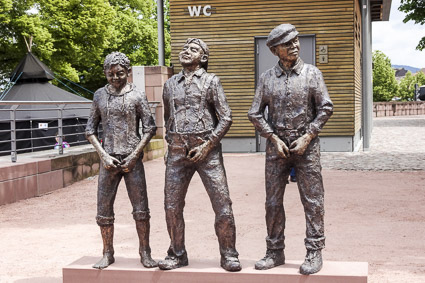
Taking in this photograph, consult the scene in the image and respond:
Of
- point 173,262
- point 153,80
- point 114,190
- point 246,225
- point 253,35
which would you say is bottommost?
point 246,225

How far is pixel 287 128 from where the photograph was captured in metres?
5.21

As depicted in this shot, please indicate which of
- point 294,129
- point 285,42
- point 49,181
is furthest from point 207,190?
point 49,181

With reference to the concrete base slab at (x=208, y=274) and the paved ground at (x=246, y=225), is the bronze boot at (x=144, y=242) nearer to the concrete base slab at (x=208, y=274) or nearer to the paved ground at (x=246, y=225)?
the concrete base slab at (x=208, y=274)

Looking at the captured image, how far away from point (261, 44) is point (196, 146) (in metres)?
13.7

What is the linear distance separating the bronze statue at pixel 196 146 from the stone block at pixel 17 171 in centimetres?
629

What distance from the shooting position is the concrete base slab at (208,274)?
5062 mm

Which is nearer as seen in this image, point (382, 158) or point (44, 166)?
point (44, 166)

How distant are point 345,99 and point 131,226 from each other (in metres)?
10.8

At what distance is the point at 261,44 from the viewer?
18656 mm

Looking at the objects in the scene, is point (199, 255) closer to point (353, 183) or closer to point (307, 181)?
point (307, 181)

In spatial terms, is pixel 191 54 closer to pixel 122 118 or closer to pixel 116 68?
pixel 116 68

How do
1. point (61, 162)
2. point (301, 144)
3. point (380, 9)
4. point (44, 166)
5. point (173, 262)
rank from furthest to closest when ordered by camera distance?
point (380, 9)
point (61, 162)
point (44, 166)
point (173, 262)
point (301, 144)

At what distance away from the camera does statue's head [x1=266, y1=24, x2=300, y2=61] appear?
5.17m

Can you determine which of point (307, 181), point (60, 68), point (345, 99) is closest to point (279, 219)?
point (307, 181)
